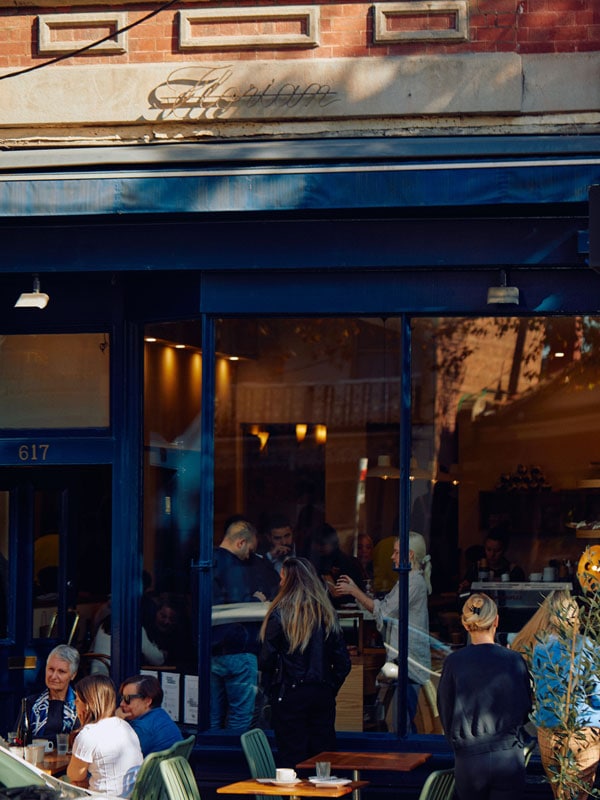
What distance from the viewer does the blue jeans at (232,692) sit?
401 inches

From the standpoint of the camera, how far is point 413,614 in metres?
10.2

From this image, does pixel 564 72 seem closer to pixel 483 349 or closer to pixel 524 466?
pixel 483 349

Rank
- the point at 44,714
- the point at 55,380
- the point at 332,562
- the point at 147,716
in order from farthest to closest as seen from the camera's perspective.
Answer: the point at 55,380
the point at 332,562
the point at 44,714
the point at 147,716

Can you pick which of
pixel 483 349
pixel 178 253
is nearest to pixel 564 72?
pixel 483 349

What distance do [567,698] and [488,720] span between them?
0.45 m

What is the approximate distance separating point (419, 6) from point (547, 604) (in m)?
4.31

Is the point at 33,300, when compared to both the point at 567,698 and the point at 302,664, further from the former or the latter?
the point at 567,698

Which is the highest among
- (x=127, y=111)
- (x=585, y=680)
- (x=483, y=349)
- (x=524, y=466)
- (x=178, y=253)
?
(x=127, y=111)

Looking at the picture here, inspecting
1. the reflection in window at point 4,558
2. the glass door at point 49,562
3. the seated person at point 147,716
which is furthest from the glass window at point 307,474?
the reflection in window at point 4,558

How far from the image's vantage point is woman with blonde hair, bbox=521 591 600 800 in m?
7.72

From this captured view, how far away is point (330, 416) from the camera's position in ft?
36.9

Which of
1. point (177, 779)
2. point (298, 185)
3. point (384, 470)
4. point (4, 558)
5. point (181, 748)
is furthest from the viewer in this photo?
point (4, 558)

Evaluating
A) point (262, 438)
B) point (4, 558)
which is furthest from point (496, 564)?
point (4, 558)

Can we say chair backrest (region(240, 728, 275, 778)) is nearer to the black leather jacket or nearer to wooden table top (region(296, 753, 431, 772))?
wooden table top (region(296, 753, 431, 772))
